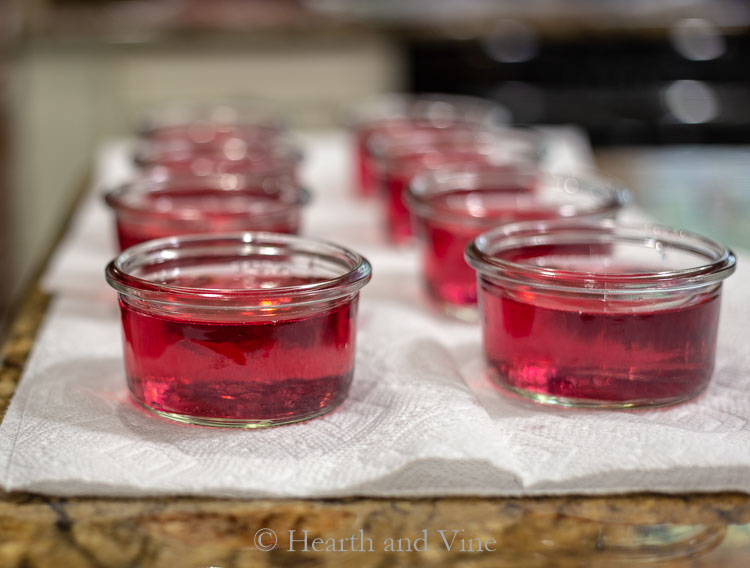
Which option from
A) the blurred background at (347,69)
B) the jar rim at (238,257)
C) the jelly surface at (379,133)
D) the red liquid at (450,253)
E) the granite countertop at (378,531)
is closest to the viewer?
the granite countertop at (378,531)

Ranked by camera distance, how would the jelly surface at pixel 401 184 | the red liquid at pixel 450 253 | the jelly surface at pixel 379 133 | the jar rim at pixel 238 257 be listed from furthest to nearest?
1. the jelly surface at pixel 379 133
2. the jelly surface at pixel 401 184
3. the red liquid at pixel 450 253
4. the jar rim at pixel 238 257

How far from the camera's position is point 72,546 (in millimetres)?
443

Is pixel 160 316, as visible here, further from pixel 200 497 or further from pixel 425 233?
pixel 425 233

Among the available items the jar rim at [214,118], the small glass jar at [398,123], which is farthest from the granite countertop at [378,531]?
the jar rim at [214,118]

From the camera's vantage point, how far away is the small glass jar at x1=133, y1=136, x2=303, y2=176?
1.06 m

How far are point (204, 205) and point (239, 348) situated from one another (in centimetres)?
42

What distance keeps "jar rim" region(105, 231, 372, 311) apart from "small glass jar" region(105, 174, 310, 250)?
11cm

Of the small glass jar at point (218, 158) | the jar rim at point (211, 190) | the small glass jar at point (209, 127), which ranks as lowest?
the small glass jar at point (209, 127)

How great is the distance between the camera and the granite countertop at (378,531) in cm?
44

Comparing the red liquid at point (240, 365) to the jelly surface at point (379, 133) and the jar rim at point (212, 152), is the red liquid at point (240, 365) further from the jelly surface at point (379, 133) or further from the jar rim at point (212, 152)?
the jelly surface at point (379, 133)

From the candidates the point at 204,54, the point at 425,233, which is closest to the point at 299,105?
the point at 204,54

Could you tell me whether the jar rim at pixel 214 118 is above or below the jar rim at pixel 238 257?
below

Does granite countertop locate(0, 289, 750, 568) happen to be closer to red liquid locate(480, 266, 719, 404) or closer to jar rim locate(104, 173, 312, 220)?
red liquid locate(480, 266, 719, 404)

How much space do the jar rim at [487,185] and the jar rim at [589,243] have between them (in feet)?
0.28
